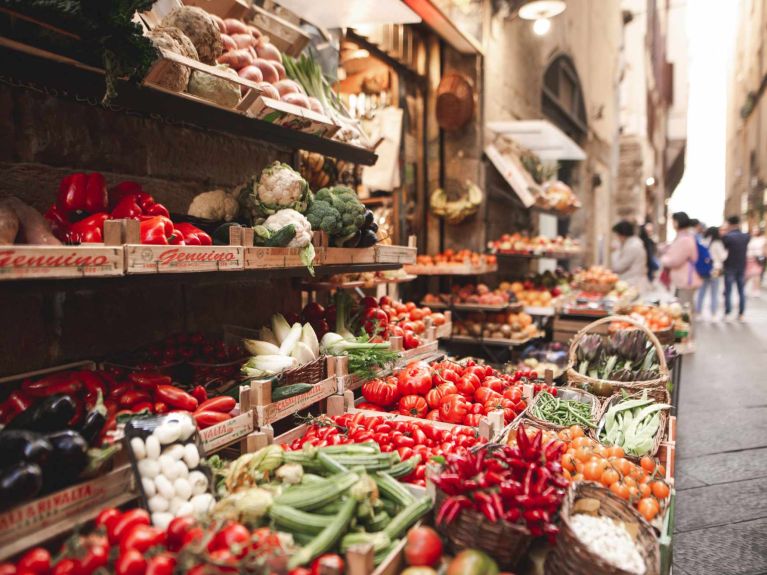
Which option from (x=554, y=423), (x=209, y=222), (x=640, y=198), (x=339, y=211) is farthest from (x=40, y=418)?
(x=640, y=198)

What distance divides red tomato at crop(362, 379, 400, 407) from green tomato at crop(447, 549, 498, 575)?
1.67 m

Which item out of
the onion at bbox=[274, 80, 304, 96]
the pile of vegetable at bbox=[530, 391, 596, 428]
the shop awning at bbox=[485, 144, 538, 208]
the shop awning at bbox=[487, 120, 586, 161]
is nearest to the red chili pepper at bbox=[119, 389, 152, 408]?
the onion at bbox=[274, 80, 304, 96]

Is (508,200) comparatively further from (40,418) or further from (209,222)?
(40,418)

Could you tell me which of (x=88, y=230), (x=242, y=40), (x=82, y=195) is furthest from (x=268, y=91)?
(x=88, y=230)

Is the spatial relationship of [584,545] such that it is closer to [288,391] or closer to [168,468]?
[168,468]

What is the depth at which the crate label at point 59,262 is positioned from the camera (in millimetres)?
1735

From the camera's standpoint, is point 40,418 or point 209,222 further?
point 209,222

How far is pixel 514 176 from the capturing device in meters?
7.71

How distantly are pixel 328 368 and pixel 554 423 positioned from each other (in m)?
1.38

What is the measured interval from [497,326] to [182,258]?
17.0 ft

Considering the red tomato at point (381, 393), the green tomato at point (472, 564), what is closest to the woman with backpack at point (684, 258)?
the red tomato at point (381, 393)

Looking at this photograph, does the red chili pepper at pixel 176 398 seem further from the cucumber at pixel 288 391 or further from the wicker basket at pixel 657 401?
the wicker basket at pixel 657 401

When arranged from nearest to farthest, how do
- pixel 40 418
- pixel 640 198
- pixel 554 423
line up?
pixel 40 418 → pixel 554 423 → pixel 640 198

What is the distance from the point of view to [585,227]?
14.3 meters
